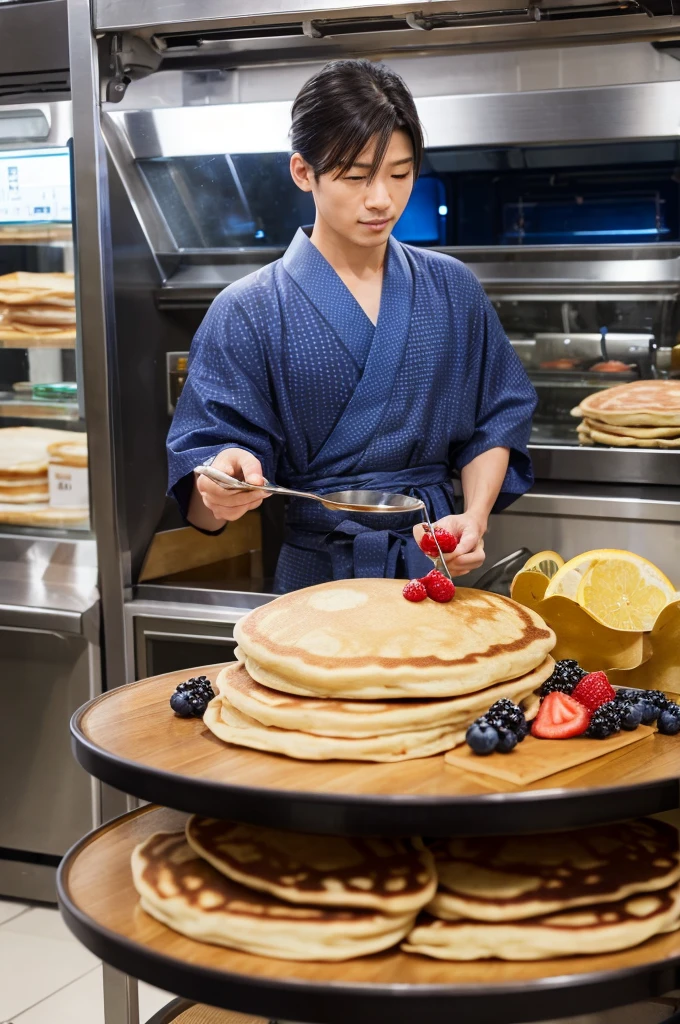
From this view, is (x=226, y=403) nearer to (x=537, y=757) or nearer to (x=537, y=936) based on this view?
(x=537, y=757)

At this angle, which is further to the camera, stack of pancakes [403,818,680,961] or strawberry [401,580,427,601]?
strawberry [401,580,427,601]

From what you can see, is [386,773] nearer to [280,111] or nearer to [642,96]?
[642,96]

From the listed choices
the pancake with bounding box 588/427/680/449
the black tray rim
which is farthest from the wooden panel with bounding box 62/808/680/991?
the pancake with bounding box 588/427/680/449

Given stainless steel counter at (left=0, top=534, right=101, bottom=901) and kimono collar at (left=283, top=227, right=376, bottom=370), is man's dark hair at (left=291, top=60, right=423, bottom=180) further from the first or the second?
stainless steel counter at (left=0, top=534, right=101, bottom=901)

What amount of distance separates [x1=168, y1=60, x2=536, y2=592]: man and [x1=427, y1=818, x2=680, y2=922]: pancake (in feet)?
2.96

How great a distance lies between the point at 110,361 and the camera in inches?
117

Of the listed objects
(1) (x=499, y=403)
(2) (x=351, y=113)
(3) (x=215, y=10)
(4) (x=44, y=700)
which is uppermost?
(3) (x=215, y=10)

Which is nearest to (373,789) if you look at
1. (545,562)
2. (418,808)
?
(418,808)

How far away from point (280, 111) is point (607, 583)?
5.65 feet

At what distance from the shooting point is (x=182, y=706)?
4.73 ft

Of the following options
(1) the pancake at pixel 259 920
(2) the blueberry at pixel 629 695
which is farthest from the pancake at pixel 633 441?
(1) the pancake at pixel 259 920

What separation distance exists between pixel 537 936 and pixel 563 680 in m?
0.37

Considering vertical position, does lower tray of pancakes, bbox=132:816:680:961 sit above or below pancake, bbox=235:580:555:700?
below

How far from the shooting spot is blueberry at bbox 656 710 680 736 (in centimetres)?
138
